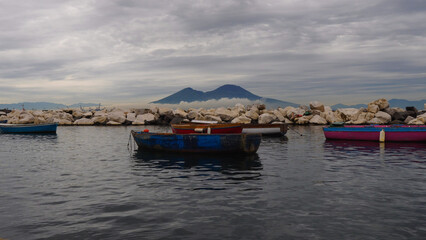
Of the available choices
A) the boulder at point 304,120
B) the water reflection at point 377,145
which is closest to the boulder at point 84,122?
the boulder at point 304,120

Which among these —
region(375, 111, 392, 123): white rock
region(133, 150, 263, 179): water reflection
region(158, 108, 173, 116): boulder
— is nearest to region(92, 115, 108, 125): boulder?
region(158, 108, 173, 116): boulder

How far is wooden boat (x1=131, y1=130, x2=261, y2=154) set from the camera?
72.8 feet

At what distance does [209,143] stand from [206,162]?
233 cm

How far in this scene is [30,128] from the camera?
5116 cm

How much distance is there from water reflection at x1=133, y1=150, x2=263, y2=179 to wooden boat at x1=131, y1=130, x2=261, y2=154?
451mm

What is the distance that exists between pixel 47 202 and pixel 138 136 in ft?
47.7

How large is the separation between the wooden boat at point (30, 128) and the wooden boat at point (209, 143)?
109ft

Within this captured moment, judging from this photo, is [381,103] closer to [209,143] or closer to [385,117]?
[385,117]

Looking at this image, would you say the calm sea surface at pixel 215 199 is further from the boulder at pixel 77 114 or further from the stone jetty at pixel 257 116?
the boulder at pixel 77 114

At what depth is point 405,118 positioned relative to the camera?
60.8 m

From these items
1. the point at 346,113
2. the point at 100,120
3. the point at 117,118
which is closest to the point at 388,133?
the point at 346,113

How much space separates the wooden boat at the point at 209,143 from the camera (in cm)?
2219

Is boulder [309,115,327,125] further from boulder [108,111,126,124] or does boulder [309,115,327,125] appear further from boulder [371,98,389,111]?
boulder [108,111,126,124]

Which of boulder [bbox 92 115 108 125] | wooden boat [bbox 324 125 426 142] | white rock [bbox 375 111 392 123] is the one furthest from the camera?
boulder [bbox 92 115 108 125]
